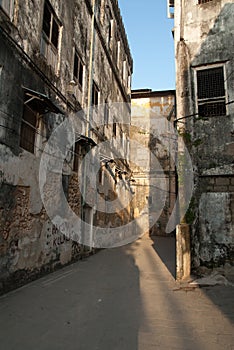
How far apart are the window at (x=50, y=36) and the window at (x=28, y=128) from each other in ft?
6.57

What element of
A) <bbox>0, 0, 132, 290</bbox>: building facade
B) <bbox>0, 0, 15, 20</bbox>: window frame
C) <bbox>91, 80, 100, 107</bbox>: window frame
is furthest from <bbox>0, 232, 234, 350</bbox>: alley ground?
<bbox>91, 80, 100, 107</bbox>: window frame

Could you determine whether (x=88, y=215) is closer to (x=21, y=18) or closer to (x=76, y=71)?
(x=76, y=71)

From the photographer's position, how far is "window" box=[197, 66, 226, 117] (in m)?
7.94

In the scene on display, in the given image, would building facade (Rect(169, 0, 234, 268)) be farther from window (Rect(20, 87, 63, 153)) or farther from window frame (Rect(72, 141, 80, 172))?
window (Rect(20, 87, 63, 153))

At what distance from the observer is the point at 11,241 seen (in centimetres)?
559

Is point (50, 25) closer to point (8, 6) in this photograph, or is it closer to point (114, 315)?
point (8, 6)

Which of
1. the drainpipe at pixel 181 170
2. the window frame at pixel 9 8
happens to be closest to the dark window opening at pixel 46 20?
the window frame at pixel 9 8

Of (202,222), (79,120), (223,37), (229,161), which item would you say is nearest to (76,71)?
(79,120)

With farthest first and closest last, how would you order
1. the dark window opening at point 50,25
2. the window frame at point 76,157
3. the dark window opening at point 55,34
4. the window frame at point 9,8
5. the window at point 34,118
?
the window frame at point 76,157 < the dark window opening at point 55,34 < the dark window opening at point 50,25 < the window at point 34,118 < the window frame at point 9,8

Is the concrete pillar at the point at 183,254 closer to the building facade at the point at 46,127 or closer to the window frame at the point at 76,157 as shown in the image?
the building facade at the point at 46,127

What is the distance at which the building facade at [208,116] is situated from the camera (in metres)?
7.16

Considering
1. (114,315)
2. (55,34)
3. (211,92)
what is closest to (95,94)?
(55,34)

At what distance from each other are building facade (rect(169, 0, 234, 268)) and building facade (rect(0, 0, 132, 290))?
3799mm

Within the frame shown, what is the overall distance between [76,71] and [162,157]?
42.2 ft
